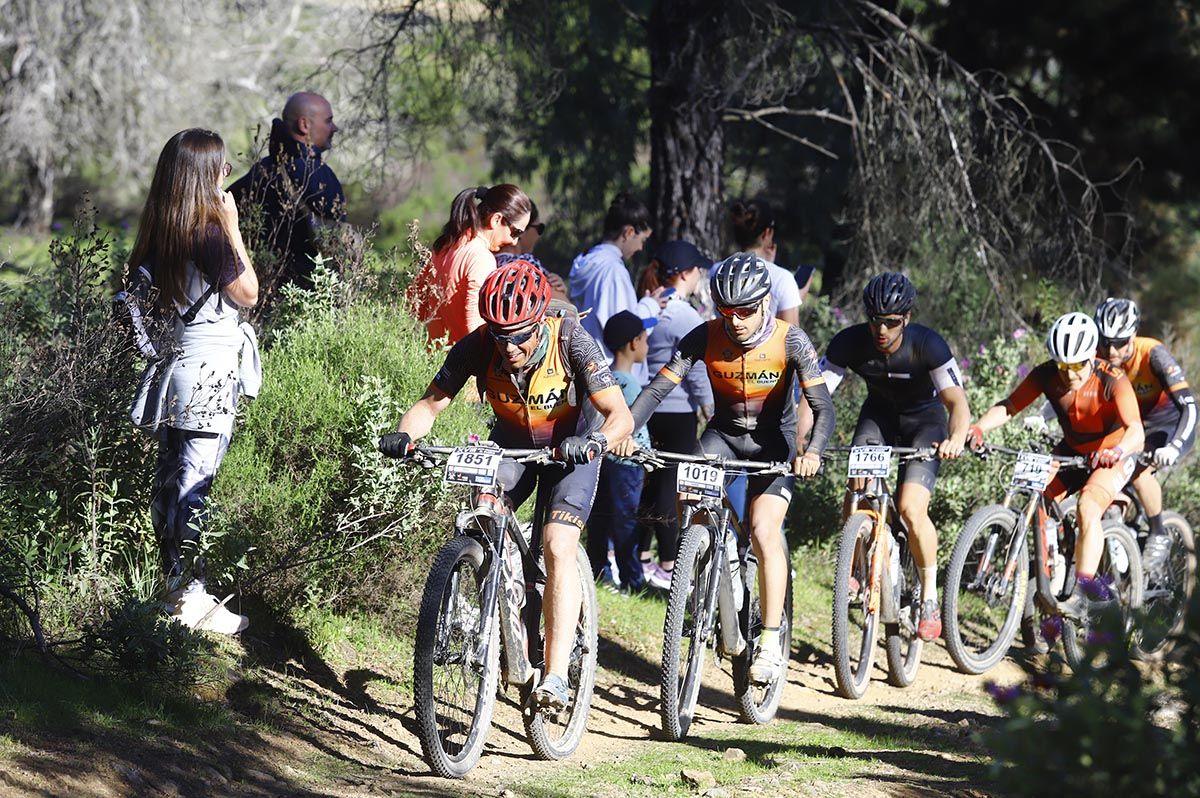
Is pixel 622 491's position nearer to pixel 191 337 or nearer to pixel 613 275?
pixel 613 275

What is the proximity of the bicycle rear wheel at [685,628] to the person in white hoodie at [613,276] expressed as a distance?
6.11 feet

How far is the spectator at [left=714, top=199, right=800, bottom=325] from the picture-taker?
324 inches

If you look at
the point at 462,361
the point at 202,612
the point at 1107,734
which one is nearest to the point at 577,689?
the point at 462,361

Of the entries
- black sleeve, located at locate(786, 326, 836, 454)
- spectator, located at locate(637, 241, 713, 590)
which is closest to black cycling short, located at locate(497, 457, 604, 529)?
black sleeve, located at locate(786, 326, 836, 454)

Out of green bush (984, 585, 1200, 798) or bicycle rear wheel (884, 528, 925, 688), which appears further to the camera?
bicycle rear wheel (884, 528, 925, 688)

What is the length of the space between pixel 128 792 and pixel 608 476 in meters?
3.87

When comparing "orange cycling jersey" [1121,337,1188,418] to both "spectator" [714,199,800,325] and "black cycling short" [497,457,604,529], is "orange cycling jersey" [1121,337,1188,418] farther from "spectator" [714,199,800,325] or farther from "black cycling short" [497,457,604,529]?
"black cycling short" [497,457,604,529]

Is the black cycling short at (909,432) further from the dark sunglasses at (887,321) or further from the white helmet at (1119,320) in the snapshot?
the white helmet at (1119,320)

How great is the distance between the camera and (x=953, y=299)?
1186 cm

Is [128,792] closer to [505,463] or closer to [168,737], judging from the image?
[168,737]

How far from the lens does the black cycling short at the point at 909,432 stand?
7.72m

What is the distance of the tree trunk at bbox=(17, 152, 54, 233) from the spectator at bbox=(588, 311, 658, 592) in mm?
18721

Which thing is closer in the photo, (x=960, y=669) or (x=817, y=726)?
(x=817, y=726)

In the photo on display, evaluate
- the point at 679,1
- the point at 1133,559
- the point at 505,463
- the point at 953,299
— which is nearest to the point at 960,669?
the point at 1133,559
